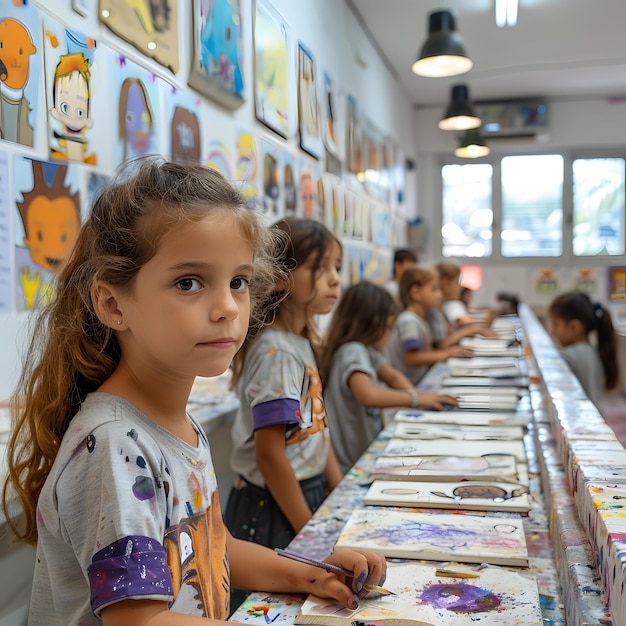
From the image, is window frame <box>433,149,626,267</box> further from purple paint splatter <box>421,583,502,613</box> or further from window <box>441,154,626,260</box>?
purple paint splatter <box>421,583,502,613</box>

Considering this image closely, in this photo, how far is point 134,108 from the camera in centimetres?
197

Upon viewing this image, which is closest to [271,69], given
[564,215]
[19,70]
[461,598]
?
[19,70]

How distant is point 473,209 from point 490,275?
802mm

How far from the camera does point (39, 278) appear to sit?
5.26ft

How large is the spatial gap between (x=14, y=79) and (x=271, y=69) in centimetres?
177

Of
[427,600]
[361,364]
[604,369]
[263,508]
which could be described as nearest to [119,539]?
[427,600]

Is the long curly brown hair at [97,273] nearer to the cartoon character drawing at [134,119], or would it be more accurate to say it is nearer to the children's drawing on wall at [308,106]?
the cartoon character drawing at [134,119]

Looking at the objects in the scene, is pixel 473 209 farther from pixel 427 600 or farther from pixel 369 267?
pixel 427 600

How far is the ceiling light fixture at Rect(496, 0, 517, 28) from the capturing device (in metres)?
4.91

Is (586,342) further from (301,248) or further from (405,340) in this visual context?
(301,248)

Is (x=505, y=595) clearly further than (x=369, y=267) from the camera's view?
No

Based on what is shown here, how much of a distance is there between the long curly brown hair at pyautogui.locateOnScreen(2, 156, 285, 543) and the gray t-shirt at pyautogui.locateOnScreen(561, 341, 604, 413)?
303cm

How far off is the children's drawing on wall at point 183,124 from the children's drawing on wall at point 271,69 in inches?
23.9

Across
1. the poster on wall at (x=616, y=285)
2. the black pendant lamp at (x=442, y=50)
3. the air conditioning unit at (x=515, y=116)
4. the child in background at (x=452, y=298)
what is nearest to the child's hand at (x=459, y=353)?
the black pendant lamp at (x=442, y=50)
